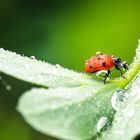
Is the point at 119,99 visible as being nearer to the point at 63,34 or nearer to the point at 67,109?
the point at 67,109

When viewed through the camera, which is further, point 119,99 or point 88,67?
point 88,67

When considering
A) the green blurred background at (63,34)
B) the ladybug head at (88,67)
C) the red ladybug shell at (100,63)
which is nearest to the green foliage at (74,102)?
the ladybug head at (88,67)

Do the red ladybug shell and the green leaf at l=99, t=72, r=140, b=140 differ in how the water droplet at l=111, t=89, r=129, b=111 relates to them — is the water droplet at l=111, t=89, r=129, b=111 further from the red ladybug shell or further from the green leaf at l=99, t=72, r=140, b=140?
the red ladybug shell

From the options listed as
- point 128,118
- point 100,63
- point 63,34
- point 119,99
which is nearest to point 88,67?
point 100,63

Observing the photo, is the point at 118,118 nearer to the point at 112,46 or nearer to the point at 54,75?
the point at 54,75

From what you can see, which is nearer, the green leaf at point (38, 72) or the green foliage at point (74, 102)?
the green foliage at point (74, 102)

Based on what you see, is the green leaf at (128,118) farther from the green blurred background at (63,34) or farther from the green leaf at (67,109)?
the green blurred background at (63,34)

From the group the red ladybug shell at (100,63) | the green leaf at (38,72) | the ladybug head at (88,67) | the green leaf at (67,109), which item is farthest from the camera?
the red ladybug shell at (100,63)
